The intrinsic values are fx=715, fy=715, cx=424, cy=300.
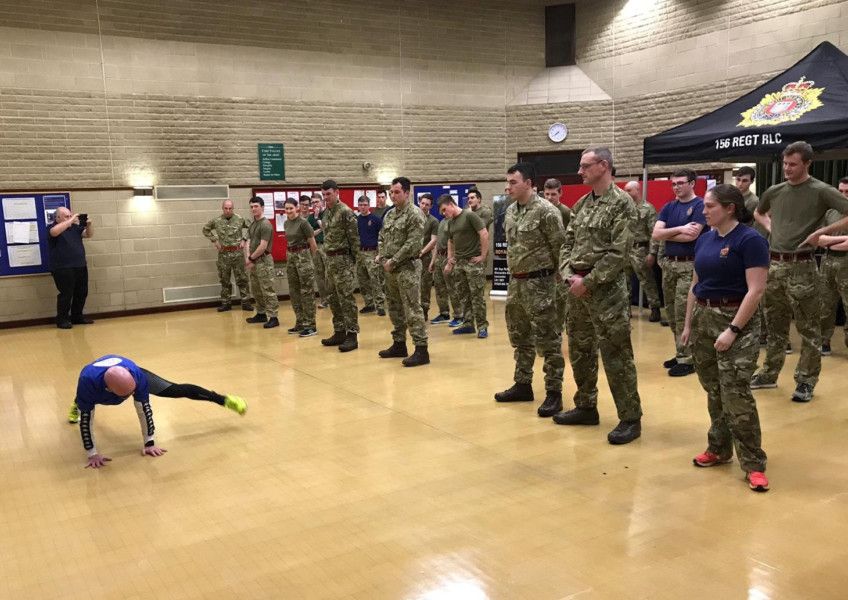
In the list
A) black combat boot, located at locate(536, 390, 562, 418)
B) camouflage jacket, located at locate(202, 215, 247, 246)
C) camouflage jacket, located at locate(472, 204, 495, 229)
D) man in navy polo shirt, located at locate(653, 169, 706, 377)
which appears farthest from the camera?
camouflage jacket, located at locate(202, 215, 247, 246)

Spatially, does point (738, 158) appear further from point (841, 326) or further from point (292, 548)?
point (292, 548)

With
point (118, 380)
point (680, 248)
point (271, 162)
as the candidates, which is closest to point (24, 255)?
point (271, 162)

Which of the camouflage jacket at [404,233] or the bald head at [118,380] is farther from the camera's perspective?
the camouflage jacket at [404,233]

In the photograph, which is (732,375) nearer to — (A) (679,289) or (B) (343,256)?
(A) (679,289)

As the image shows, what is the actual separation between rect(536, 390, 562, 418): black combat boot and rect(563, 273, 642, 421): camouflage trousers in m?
0.45

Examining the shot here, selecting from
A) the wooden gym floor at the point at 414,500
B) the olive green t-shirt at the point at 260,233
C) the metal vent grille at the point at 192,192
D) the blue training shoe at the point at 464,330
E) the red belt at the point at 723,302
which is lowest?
the wooden gym floor at the point at 414,500

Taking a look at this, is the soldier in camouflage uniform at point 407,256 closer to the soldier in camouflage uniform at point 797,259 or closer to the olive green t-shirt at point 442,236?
the olive green t-shirt at point 442,236

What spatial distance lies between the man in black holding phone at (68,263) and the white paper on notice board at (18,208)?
0.37 meters

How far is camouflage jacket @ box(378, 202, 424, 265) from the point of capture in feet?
22.5

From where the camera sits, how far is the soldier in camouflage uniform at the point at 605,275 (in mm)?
4363

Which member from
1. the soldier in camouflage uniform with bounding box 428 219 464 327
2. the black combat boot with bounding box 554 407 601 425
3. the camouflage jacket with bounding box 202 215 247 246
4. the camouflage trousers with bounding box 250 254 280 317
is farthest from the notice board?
the black combat boot with bounding box 554 407 601 425

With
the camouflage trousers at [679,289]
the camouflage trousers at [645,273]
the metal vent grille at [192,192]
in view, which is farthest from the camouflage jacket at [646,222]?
the metal vent grille at [192,192]

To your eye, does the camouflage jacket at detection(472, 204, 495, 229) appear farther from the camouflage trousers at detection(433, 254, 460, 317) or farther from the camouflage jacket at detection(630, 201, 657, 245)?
the camouflage jacket at detection(630, 201, 657, 245)

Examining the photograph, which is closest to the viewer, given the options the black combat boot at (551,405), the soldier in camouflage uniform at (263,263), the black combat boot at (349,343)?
the black combat boot at (551,405)
